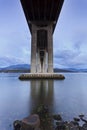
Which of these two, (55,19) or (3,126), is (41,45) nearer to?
(55,19)

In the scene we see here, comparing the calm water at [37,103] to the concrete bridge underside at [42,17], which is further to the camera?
the concrete bridge underside at [42,17]

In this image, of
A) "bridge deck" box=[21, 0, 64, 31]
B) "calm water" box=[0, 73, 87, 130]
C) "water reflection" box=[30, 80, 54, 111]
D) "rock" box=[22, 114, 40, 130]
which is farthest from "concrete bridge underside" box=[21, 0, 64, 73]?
"rock" box=[22, 114, 40, 130]

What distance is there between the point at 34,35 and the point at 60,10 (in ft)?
28.1

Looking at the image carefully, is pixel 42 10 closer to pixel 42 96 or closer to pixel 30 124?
pixel 42 96

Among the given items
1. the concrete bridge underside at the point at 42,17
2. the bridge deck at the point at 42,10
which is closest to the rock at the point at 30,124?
the bridge deck at the point at 42,10

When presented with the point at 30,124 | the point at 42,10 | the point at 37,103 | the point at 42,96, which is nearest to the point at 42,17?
the point at 42,10

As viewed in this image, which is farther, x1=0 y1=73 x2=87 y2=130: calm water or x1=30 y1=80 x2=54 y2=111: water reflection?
x1=30 y1=80 x2=54 y2=111: water reflection

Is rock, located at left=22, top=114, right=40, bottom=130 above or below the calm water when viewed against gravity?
above

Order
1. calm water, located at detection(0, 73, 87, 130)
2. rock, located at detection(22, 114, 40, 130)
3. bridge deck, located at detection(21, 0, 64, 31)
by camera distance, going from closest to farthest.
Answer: rock, located at detection(22, 114, 40, 130)
calm water, located at detection(0, 73, 87, 130)
bridge deck, located at detection(21, 0, 64, 31)

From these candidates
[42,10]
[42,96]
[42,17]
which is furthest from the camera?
[42,17]

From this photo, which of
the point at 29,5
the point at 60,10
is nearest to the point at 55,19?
the point at 60,10

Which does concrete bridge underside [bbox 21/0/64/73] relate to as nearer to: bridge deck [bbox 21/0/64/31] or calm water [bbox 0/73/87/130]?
bridge deck [bbox 21/0/64/31]

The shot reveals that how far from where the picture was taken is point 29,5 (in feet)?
129

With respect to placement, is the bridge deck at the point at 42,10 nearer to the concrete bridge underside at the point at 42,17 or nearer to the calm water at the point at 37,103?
the concrete bridge underside at the point at 42,17
